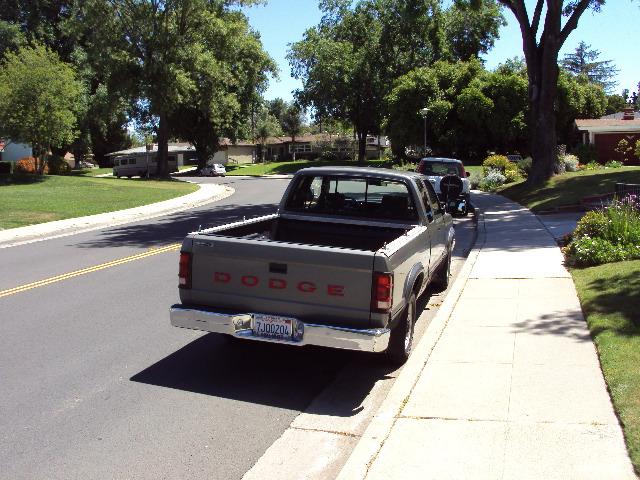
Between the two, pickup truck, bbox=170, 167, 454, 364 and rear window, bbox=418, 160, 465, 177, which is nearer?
pickup truck, bbox=170, 167, 454, 364

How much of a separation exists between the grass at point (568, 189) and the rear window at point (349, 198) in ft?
42.8

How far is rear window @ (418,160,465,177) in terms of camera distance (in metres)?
20.8

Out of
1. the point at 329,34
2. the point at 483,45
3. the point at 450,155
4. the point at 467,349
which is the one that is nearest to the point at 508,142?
the point at 450,155

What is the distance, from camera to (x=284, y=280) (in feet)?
18.3

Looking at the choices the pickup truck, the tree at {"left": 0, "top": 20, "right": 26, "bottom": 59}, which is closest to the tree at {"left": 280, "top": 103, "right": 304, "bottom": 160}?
the tree at {"left": 0, "top": 20, "right": 26, "bottom": 59}

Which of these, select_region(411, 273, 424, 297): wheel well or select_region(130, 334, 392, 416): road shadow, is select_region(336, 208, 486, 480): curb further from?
select_region(411, 273, 424, 297): wheel well

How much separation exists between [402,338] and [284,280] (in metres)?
1.38

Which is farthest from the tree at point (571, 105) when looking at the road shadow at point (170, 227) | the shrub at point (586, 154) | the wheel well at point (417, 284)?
the wheel well at point (417, 284)

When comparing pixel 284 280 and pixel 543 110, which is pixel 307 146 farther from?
pixel 284 280

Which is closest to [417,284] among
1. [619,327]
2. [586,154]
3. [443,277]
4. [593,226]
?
[619,327]

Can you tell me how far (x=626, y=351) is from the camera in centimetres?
590

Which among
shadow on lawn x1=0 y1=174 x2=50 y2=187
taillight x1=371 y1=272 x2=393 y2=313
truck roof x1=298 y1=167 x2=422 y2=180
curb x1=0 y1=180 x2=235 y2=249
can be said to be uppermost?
truck roof x1=298 y1=167 x2=422 y2=180

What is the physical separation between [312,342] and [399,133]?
161 ft

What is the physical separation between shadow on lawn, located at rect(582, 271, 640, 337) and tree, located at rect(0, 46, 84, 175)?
107ft
